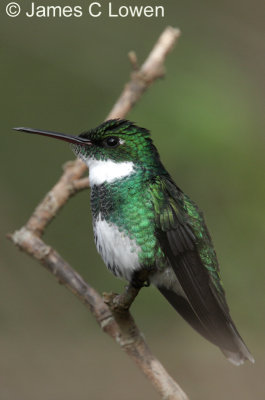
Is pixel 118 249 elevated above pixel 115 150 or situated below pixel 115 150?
below

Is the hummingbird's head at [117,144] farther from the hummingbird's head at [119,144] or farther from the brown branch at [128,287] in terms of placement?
the brown branch at [128,287]

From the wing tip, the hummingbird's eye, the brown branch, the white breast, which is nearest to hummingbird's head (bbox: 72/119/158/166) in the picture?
the hummingbird's eye

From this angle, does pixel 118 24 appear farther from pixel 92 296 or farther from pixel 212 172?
pixel 92 296

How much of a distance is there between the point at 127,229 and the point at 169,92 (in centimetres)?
159

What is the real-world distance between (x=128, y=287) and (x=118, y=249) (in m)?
0.23

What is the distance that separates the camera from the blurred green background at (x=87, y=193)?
3980 millimetres

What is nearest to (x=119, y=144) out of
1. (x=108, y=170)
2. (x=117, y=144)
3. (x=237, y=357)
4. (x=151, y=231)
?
(x=117, y=144)

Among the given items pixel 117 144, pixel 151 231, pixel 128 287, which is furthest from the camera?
pixel 117 144

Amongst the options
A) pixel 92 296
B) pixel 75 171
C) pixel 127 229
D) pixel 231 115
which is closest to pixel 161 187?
pixel 127 229

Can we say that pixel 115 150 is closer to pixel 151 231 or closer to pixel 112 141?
pixel 112 141

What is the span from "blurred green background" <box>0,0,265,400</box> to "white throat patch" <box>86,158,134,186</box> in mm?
1112

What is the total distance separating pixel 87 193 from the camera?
4883 millimetres

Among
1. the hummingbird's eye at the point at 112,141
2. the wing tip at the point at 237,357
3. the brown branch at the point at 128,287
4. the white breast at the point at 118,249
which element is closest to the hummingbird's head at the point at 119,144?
the hummingbird's eye at the point at 112,141

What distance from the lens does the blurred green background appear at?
157 inches
